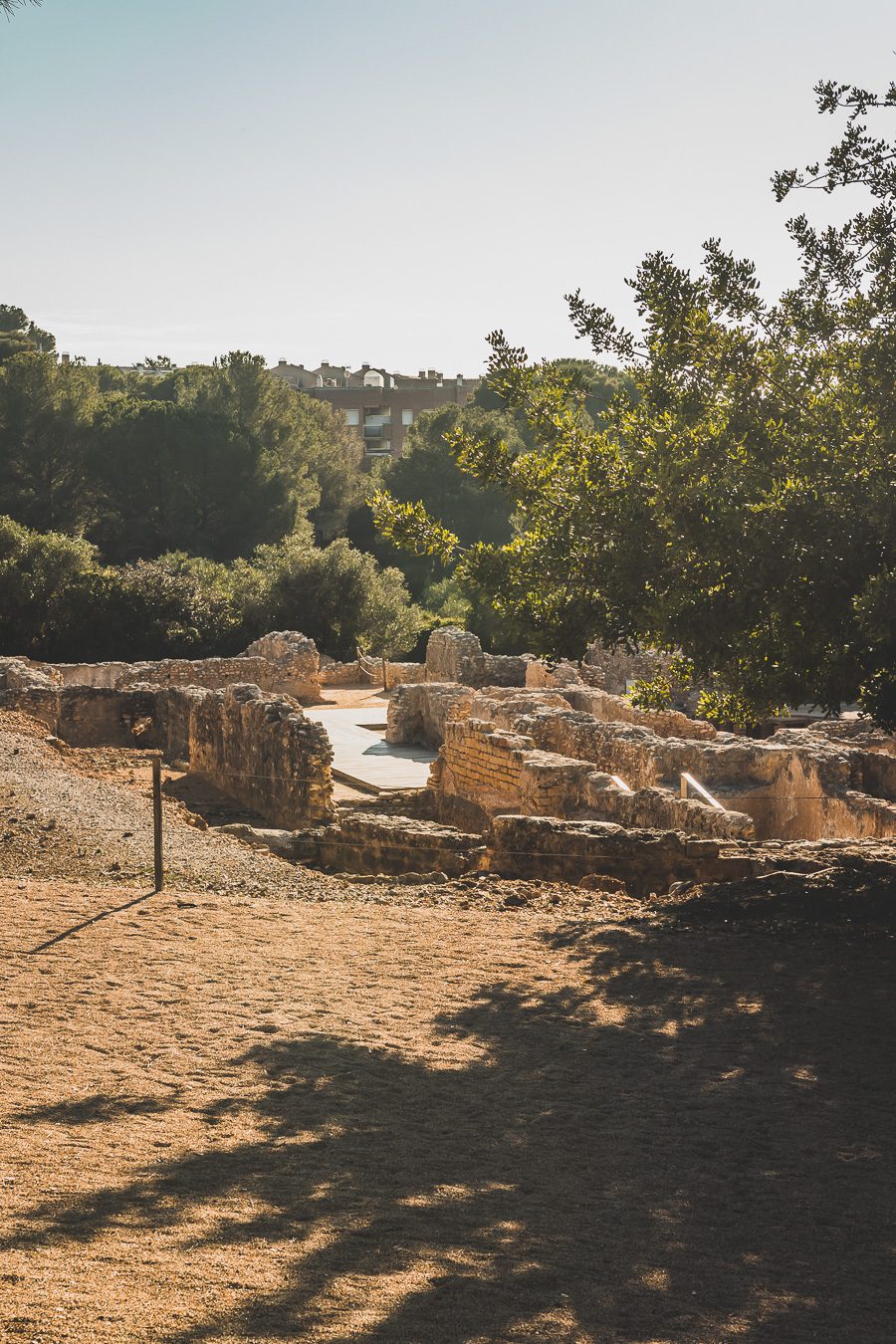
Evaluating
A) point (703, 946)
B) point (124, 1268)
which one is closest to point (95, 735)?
point (703, 946)

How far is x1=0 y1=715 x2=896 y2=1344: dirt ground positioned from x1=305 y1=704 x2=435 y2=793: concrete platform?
28.9ft

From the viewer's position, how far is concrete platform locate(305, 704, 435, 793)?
63.2 ft

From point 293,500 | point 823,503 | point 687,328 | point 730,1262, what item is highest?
point 293,500

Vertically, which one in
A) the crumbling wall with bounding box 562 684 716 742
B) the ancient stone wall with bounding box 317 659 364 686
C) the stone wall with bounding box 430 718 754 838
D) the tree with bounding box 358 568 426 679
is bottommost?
the stone wall with bounding box 430 718 754 838

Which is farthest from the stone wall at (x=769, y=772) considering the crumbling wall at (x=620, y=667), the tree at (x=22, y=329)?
the tree at (x=22, y=329)

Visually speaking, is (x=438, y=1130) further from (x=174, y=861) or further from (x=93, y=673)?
(x=93, y=673)

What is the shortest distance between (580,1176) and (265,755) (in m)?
11.8

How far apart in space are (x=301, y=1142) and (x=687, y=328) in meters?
6.12

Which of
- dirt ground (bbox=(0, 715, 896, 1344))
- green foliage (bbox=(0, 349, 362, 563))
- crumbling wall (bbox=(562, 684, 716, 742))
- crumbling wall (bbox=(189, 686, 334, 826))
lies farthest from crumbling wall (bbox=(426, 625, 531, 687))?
dirt ground (bbox=(0, 715, 896, 1344))

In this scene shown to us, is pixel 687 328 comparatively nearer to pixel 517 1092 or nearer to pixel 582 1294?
pixel 517 1092

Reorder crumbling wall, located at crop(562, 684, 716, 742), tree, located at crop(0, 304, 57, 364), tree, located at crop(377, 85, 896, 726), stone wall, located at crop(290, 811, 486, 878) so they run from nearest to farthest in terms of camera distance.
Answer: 1. tree, located at crop(377, 85, 896, 726)
2. stone wall, located at crop(290, 811, 486, 878)
3. crumbling wall, located at crop(562, 684, 716, 742)
4. tree, located at crop(0, 304, 57, 364)

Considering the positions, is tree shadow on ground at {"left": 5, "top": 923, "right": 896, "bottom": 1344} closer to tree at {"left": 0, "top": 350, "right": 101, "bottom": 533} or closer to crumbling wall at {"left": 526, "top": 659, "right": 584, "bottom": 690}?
crumbling wall at {"left": 526, "top": 659, "right": 584, "bottom": 690}

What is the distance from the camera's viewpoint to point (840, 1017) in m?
7.34

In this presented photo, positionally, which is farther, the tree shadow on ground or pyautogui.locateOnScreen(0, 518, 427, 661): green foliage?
pyautogui.locateOnScreen(0, 518, 427, 661): green foliage
